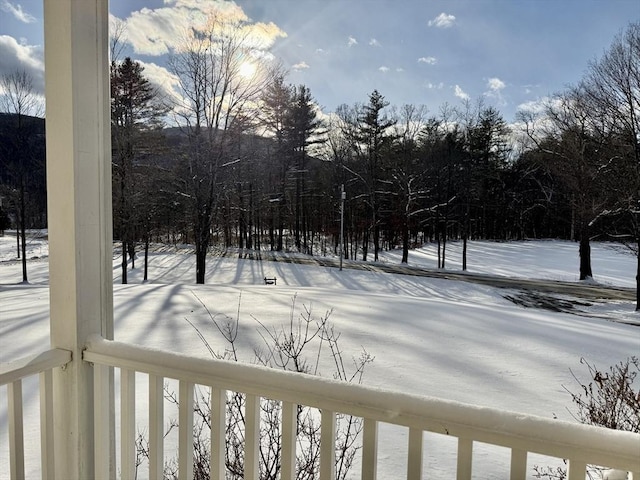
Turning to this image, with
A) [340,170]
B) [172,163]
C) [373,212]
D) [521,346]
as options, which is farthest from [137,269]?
[521,346]

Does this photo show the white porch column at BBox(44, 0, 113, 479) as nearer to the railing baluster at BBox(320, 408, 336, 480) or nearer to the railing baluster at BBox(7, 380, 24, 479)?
the railing baluster at BBox(7, 380, 24, 479)

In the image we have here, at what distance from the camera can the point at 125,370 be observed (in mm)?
1047

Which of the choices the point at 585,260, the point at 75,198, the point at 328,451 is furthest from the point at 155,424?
the point at 585,260

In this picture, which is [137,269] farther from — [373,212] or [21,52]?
[21,52]

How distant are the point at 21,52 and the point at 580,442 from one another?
174 cm

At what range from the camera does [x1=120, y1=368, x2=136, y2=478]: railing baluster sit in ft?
3.45

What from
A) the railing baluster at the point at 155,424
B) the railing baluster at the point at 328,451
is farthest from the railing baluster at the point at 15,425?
the railing baluster at the point at 328,451

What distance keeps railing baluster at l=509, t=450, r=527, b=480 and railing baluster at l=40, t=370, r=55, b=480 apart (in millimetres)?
1104

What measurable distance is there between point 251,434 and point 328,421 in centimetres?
19

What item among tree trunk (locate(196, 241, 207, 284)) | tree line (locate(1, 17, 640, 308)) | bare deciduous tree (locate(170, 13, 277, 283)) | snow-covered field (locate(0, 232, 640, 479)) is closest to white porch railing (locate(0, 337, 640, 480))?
snow-covered field (locate(0, 232, 640, 479))

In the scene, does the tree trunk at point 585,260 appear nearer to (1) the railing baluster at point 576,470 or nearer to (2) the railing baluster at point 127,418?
(1) the railing baluster at point 576,470

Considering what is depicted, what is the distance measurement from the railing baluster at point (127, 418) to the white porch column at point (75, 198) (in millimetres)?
131

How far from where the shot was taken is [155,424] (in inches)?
39.8

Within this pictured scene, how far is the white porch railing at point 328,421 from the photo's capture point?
65 cm
